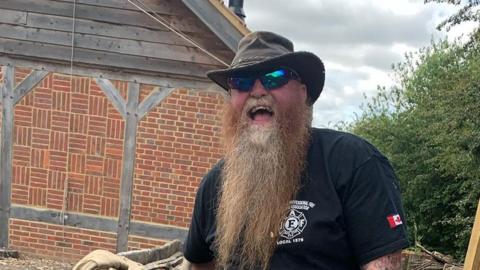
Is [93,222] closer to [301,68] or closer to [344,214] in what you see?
[301,68]

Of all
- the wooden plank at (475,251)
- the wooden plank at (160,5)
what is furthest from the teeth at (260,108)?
the wooden plank at (160,5)

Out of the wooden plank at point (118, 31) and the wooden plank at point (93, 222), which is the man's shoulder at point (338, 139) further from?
the wooden plank at point (93, 222)

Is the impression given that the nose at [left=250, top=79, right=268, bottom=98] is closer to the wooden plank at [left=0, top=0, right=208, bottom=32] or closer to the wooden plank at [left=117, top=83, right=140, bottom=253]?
the wooden plank at [left=0, top=0, right=208, bottom=32]

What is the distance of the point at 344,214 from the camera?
1.96 meters

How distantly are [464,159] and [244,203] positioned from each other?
10.2 m

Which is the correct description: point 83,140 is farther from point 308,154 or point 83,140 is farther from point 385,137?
point 385,137

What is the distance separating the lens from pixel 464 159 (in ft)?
37.4

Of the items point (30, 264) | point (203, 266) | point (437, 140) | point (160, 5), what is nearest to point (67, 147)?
point (30, 264)

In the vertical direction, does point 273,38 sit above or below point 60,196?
above

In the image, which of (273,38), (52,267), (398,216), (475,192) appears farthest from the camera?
(475,192)

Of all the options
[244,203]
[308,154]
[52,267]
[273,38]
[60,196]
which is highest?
[273,38]

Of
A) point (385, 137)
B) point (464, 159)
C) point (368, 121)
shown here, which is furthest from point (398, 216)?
point (368, 121)

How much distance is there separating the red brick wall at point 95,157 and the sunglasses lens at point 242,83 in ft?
16.2

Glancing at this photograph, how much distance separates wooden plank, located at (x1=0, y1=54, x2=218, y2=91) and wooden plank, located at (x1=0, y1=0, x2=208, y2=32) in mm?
598
